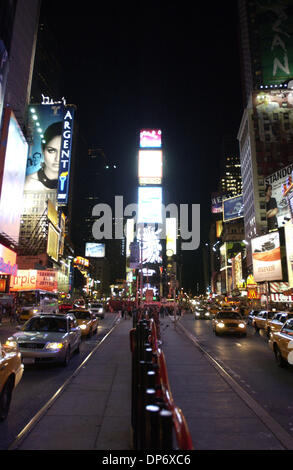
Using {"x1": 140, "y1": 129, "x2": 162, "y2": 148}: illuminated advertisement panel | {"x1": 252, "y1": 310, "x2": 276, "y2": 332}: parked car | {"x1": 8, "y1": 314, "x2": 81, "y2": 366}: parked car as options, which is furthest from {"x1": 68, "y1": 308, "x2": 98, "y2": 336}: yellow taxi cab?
{"x1": 140, "y1": 129, "x2": 162, "y2": 148}: illuminated advertisement panel

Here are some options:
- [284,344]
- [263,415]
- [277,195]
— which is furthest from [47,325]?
[277,195]

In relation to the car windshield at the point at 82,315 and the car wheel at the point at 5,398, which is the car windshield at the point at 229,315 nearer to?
the car windshield at the point at 82,315

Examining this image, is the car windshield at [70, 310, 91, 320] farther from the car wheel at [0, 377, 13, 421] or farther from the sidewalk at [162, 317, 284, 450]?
the car wheel at [0, 377, 13, 421]

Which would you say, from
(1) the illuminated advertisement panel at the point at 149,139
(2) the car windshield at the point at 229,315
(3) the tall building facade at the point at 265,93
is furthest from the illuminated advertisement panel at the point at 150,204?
(2) the car windshield at the point at 229,315

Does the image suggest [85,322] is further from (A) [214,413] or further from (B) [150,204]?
(B) [150,204]

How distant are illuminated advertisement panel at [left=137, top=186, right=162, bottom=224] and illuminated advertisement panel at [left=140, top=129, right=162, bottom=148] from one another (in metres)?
12.0

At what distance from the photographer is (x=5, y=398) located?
536 centimetres

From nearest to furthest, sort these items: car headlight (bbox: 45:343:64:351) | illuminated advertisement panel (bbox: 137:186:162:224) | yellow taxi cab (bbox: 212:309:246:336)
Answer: car headlight (bbox: 45:343:64:351) → yellow taxi cab (bbox: 212:309:246:336) → illuminated advertisement panel (bbox: 137:186:162:224)

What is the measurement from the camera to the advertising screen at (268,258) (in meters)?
35.2

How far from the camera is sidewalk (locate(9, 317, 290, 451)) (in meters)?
4.27

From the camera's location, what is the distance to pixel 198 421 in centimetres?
517

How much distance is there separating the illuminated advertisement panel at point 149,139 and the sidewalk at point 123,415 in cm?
8649

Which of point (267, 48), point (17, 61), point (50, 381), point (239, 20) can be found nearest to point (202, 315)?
point (50, 381)
